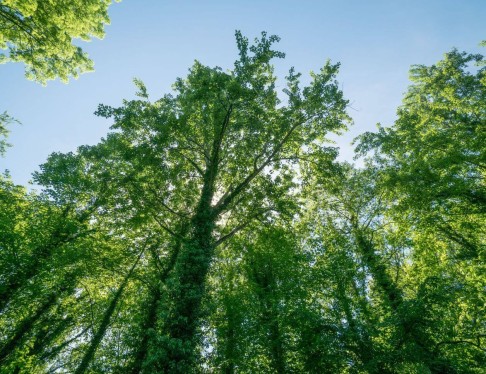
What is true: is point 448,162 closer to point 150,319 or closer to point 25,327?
point 150,319

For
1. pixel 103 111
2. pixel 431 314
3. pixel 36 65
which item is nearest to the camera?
pixel 431 314

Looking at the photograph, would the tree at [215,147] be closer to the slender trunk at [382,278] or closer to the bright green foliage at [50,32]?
the bright green foliage at [50,32]

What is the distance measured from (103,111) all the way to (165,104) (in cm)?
346

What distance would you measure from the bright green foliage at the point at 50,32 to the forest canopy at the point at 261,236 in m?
2.97

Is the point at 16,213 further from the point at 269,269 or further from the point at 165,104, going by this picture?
the point at 269,269

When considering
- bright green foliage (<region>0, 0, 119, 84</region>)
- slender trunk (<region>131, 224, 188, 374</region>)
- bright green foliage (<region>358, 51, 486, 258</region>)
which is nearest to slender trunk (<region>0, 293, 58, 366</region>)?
slender trunk (<region>131, 224, 188, 374</region>)

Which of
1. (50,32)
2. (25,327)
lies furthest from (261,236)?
(25,327)

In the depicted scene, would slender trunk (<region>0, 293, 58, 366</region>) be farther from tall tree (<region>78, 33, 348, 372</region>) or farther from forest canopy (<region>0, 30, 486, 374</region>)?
tall tree (<region>78, 33, 348, 372</region>)

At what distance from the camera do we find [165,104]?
51.8ft

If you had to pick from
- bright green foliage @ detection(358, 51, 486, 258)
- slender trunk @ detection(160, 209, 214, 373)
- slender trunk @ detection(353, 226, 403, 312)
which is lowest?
slender trunk @ detection(160, 209, 214, 373)

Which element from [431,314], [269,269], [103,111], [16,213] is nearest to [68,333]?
[16,213]

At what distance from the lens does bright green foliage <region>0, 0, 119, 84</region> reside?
10.1 meters

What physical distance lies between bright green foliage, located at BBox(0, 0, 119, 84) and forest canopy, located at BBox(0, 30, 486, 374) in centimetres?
297

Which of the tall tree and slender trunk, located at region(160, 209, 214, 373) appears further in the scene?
the tall tree
